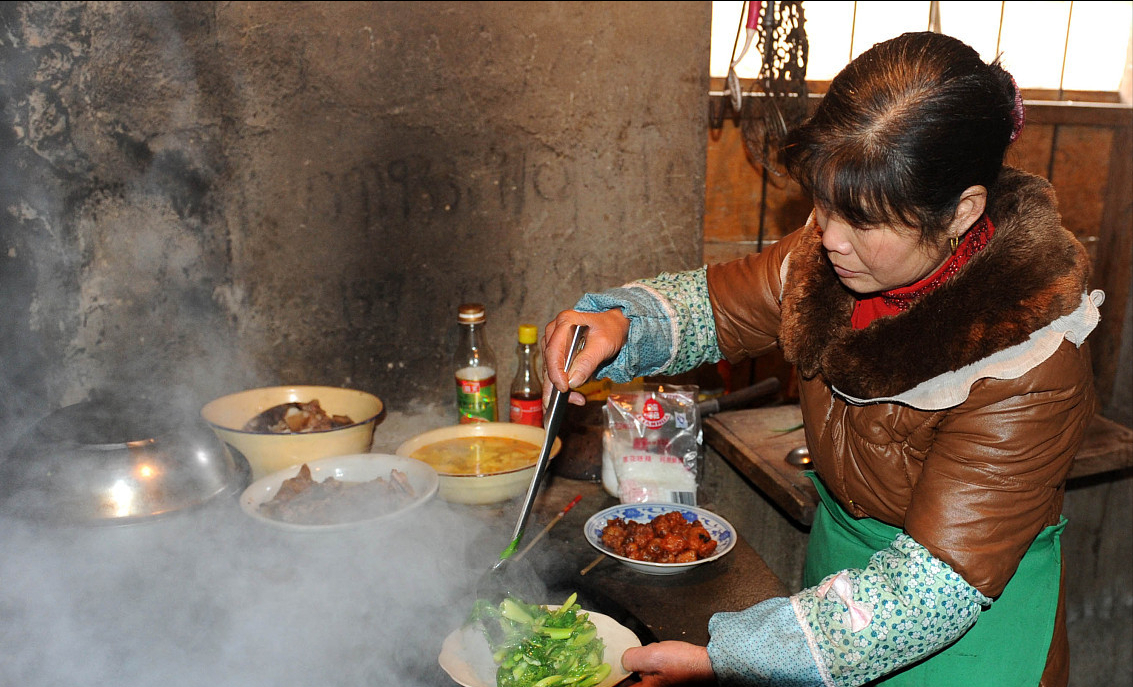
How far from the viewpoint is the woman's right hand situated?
178 centimetres

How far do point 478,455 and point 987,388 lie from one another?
5.10 feet

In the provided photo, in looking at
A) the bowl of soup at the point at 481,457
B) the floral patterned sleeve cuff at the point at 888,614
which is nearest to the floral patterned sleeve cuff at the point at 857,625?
the floral patterned sleeve cuff at the point at 888,614

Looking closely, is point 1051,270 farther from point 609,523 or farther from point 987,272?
point 609,523

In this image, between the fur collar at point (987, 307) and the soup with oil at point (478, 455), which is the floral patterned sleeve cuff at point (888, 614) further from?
the soup with oil at point (478, 455)

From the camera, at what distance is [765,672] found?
1.39 meters

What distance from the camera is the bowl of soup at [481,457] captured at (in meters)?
2.30

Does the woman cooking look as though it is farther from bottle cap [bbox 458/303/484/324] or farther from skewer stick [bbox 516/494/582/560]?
bottle cap [bbox 458/303/484/324]

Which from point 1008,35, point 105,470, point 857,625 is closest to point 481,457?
point 105,470

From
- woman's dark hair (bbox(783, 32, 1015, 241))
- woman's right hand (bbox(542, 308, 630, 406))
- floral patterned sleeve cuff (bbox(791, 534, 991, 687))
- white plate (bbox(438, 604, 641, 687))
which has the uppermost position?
woman's dark hair (bbox(783, 32, 1015, 241))

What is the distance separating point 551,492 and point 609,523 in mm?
400

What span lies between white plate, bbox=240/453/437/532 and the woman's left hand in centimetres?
71

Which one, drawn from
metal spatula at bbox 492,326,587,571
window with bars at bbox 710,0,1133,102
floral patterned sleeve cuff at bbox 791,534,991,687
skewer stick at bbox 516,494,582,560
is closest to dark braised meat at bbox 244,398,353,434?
skewer stick at bbox 516,494,582,560

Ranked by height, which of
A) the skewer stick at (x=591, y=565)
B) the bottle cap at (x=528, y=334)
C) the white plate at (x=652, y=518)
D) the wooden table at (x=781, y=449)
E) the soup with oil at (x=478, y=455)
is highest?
the bottle cap at (x=528, y=334)

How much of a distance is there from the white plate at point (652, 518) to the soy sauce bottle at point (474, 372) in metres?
0.62
